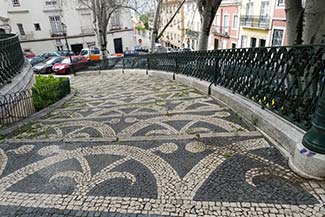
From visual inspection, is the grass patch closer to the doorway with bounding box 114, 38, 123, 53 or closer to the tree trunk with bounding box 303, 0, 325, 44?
the tree trunk with bounding box 303, 0, 325, 44

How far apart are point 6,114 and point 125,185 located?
397 centimetres

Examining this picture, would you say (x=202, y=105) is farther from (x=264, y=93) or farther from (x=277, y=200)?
(x=277, y=200)

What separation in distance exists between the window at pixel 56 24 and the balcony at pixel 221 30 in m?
20.8

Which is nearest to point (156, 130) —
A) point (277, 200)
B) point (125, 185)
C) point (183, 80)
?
point (125, 185)

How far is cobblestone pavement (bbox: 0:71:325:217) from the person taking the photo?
2289mm

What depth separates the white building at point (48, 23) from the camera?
28509 millimetres

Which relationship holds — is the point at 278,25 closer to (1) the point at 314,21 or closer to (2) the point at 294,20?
(2) the point at 294,20

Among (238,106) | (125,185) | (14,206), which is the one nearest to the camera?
(14,206)

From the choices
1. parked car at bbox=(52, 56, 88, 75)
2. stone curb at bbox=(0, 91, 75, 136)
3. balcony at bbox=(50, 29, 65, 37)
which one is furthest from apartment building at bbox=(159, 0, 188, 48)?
stone curb at bbox=(0, 91, 75, 136)

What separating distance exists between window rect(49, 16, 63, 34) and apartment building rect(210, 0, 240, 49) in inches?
821

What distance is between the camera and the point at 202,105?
527 cm

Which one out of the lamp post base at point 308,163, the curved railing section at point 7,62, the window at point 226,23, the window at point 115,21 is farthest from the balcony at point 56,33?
the lamp post base at point 308,163

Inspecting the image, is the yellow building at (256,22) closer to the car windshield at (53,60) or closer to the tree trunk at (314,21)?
the tree trunk at (314,21)

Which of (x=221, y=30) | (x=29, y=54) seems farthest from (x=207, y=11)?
(x=29, y=54)
